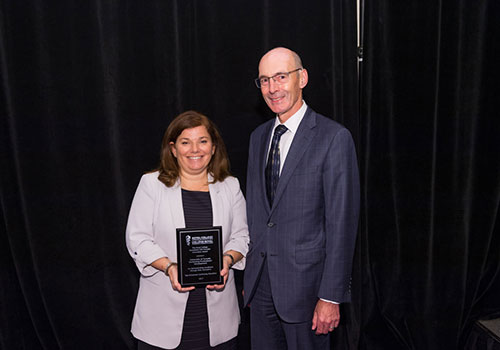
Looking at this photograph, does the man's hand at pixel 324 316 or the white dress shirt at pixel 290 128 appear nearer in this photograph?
the man's hand at pixel 324 316

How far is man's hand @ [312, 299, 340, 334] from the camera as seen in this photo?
1.82m

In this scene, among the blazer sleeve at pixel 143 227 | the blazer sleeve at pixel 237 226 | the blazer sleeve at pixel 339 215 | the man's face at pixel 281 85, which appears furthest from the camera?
the blazer sleeve at pixel 237 226

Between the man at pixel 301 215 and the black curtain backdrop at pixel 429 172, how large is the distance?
1196 mm

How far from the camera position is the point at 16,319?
284cm

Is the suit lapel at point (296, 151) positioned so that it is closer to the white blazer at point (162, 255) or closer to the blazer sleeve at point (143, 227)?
the white blazer at point (162, 255)

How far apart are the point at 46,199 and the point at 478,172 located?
3129mm

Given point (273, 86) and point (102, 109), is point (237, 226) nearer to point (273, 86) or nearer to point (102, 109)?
point (273, 86)

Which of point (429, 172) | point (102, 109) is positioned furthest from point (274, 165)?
point (429, 172)

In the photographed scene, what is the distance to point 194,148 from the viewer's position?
6.66 ft

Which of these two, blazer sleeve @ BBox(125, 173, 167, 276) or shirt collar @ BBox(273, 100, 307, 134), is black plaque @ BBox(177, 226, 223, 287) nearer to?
blazer sleeve @ BBox(125, 173, 167, 276)

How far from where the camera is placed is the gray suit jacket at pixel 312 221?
1785 mm

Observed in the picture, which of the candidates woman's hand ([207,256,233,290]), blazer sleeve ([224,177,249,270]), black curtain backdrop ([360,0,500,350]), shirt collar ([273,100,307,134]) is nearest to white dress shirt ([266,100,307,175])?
shirt collar ([273,100,307,134])

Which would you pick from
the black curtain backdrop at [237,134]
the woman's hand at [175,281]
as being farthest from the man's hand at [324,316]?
the black curtain backdrop at [237,134]

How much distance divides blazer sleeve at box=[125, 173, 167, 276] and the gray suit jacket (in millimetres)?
556
